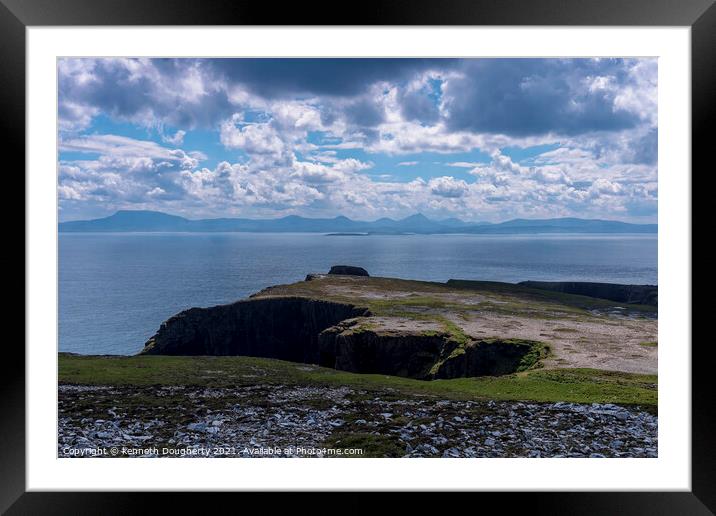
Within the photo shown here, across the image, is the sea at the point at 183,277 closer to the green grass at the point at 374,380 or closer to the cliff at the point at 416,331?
the cliff at the point at 416,331

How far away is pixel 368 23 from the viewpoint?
197 inches

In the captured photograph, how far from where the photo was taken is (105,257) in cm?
13388

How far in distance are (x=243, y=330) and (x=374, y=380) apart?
80.5 feet

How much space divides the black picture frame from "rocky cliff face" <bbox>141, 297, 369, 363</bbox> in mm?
24426

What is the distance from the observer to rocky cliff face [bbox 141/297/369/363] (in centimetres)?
3054

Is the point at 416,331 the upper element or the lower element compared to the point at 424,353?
upper

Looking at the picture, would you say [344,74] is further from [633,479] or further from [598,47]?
[633,479]

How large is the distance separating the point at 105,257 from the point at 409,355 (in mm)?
141489

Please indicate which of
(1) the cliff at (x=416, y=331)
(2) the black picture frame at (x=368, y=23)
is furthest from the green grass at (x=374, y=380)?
(2) the black picture frame at (x=368, y=23)

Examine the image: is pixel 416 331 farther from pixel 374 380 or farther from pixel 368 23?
pixel 368 23

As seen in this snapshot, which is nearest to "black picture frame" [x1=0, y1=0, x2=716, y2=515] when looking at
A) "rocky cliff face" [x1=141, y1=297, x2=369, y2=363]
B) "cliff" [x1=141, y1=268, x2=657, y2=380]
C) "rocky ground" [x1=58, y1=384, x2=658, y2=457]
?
"rocky ground" [x1=58, y1=384, x2=658, y2=457]

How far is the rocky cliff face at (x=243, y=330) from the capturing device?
30.5 meters

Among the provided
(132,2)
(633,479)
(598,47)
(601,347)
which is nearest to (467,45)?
(598,47)

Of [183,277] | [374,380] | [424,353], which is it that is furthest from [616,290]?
[183,277]
